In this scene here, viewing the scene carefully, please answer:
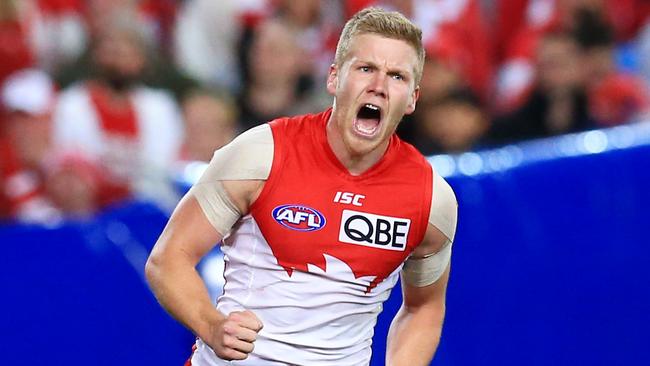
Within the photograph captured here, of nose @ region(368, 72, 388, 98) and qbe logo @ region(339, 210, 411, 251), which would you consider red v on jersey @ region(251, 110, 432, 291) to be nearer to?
qbe logo @ region(339, 210, 411, 251)

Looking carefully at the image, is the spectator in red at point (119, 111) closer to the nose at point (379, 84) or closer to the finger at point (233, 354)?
the nose at point (379, 84)

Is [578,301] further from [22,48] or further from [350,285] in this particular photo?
[22,48]

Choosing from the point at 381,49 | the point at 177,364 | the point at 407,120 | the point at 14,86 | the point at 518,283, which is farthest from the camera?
the point at 407,120

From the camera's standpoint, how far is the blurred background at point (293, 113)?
411 centimetres

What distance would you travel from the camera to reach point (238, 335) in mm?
2672

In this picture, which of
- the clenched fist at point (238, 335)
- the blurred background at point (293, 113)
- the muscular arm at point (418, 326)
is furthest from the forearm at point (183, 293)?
the blurred background at point (293, 113)

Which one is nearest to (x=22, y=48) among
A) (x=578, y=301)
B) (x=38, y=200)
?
(x=38, y=200)

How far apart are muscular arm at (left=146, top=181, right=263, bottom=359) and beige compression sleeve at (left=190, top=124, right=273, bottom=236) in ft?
0.05

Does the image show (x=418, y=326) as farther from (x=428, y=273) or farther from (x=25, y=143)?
(x=25, y=143)

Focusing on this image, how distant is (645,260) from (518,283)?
623mm

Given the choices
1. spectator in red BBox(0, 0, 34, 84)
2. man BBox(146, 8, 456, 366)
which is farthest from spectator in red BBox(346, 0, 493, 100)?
man BBox(146, 8, 456, 366)

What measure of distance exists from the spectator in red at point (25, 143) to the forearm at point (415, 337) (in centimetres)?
180

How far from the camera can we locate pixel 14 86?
17.6ft

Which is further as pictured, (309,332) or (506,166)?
(506,166)
